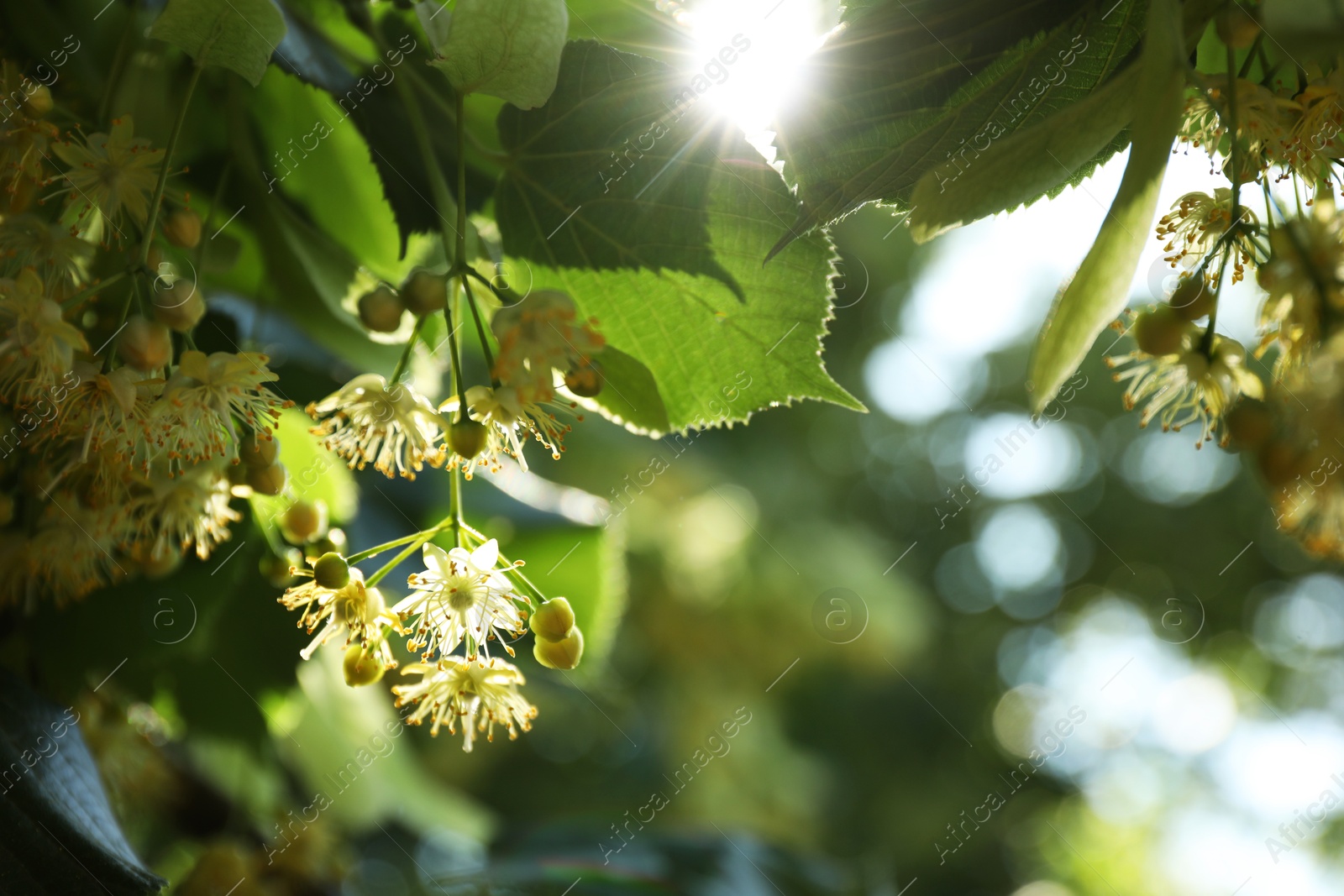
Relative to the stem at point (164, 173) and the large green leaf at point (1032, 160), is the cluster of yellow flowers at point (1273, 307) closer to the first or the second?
the large green leaf at point (1032, 160)

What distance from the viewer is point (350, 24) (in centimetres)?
75

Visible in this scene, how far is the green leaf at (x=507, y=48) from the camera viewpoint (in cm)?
52

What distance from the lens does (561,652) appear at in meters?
0.58

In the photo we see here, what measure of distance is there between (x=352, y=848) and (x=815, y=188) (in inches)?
50.1

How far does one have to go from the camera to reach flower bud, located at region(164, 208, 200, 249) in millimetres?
646

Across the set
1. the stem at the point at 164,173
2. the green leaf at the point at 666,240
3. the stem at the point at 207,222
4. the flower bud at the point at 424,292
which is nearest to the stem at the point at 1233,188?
the green leaf at the point at 666,240

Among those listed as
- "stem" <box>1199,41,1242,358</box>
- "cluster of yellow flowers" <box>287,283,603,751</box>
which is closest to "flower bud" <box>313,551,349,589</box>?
"cluster of yellow flowers" <box>287,283,603,751</box>

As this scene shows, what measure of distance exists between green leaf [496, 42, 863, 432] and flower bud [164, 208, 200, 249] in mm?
225

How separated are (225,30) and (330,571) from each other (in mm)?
341

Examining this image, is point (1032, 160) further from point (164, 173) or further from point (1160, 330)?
point (164, 173)

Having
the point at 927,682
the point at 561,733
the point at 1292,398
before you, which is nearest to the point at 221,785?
the point at 1292,398

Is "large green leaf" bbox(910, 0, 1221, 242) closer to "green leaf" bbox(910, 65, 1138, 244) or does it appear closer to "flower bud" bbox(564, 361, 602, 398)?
"green leaf" bbox(910, 65, 1138, 244)

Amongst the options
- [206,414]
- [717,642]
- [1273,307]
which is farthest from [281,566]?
[717,642]

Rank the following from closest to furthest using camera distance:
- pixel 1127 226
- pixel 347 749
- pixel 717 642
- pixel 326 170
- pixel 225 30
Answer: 1. pixel 1127 226
2. pixel 225 30
3. pixel 326 170
4. pixel 347 749
5. pixel 717 642
